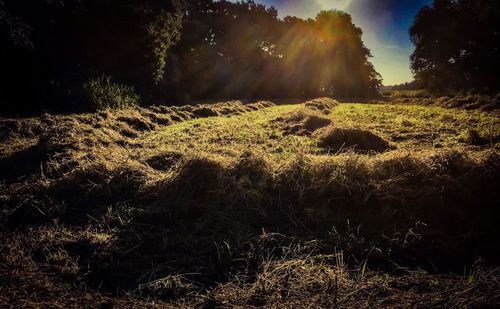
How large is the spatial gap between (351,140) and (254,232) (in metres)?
4.68

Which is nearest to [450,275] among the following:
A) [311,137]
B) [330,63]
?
[311,137]

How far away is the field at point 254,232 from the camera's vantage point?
7.27 feet

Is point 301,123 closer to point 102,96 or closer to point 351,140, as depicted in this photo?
point 351,140

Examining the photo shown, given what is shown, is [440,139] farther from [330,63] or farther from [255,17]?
[255,17]

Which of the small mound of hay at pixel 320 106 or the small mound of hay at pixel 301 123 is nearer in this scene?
the small mound of hay at pixel 301 123

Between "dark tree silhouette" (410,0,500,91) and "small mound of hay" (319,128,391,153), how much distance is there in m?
21.2

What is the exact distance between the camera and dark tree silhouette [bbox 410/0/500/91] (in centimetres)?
2619

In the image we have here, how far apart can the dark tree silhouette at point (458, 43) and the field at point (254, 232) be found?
25169mm

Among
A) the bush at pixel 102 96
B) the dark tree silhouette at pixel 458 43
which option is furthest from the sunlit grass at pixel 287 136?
the dark tree silhouette at pixel 458 43

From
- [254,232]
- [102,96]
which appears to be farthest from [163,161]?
[102,96]

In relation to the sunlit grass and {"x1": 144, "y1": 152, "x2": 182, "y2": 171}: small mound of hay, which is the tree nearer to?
the sunlit grass

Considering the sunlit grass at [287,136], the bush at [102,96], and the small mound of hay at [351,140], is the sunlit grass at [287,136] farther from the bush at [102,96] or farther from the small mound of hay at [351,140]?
the bush at [102,96]

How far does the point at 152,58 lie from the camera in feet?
54.3

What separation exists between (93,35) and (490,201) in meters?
15.6
